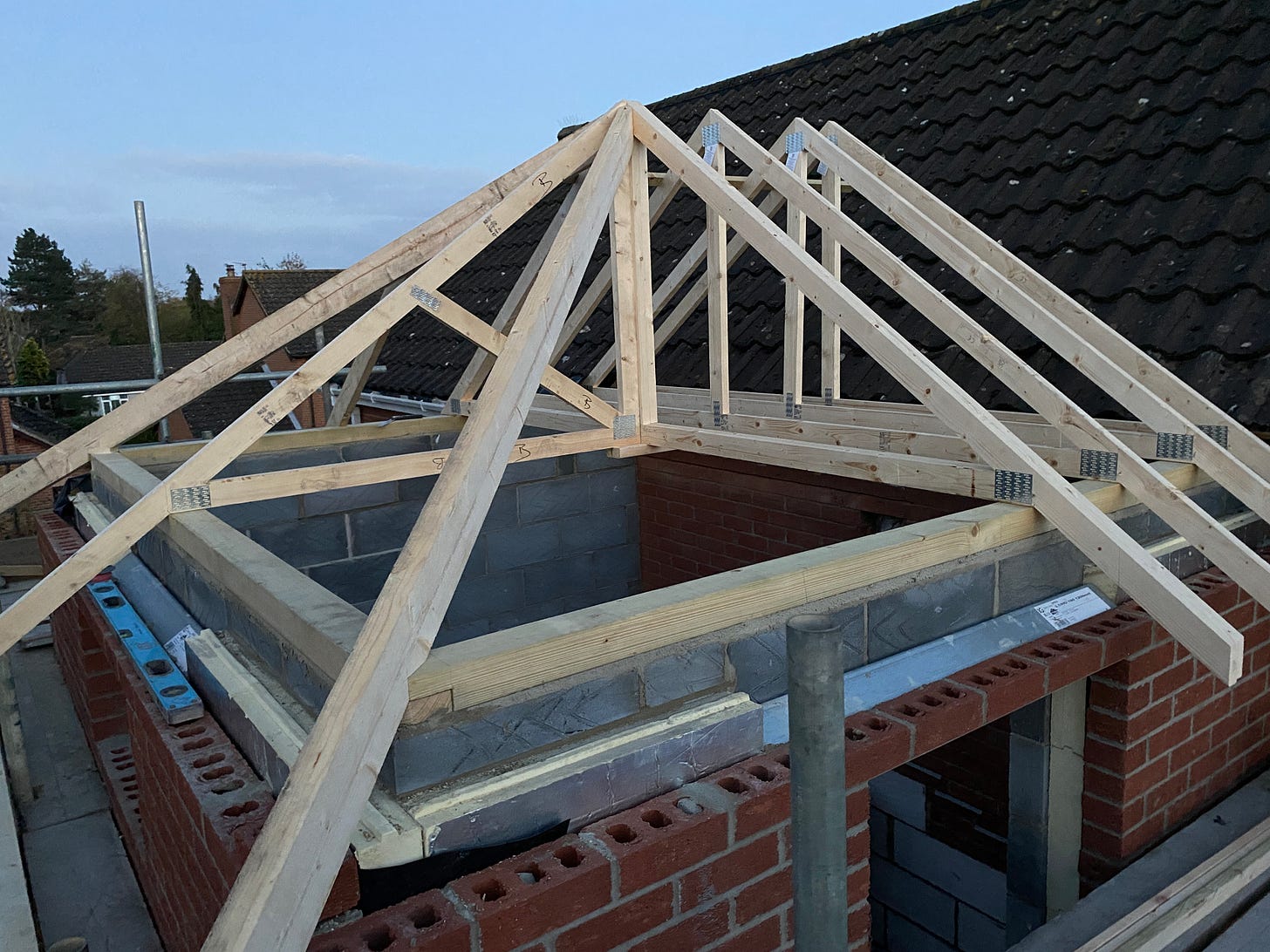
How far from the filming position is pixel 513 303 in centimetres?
518

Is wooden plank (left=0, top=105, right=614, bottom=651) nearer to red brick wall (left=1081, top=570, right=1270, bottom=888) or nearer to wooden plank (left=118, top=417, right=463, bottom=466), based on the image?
wooden plank (left=118, top=417, right=463, bottom=466)

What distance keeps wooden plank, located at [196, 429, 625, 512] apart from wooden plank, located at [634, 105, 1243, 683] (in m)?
1.33

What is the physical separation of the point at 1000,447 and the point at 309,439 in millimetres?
4008

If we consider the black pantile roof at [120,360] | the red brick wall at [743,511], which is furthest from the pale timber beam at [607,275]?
the black pantile roof at [120,360]

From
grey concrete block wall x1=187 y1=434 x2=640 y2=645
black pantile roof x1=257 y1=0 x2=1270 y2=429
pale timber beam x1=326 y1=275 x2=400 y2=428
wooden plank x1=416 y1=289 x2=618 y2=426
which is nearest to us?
wooden plank x1=416 y1=289 x2=618 y2=426

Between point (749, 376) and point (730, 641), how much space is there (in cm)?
320

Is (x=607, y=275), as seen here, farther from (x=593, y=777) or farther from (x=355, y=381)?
(x=593, y=777)

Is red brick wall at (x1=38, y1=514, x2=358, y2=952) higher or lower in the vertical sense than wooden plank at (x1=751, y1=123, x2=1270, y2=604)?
lower

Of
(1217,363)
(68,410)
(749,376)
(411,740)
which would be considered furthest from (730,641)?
(68,410)

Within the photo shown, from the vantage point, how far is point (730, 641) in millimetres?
2268

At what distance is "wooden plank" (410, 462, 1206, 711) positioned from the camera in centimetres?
192

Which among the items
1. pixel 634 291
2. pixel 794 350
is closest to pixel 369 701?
pixel 634 291

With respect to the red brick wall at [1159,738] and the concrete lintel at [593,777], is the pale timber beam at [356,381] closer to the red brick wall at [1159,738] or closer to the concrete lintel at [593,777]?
the concrete lintel at [593,777]

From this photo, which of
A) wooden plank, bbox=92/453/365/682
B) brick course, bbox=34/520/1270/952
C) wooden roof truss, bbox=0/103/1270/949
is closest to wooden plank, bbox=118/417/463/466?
wooden roof truss, bbox=0/103/1270/949
